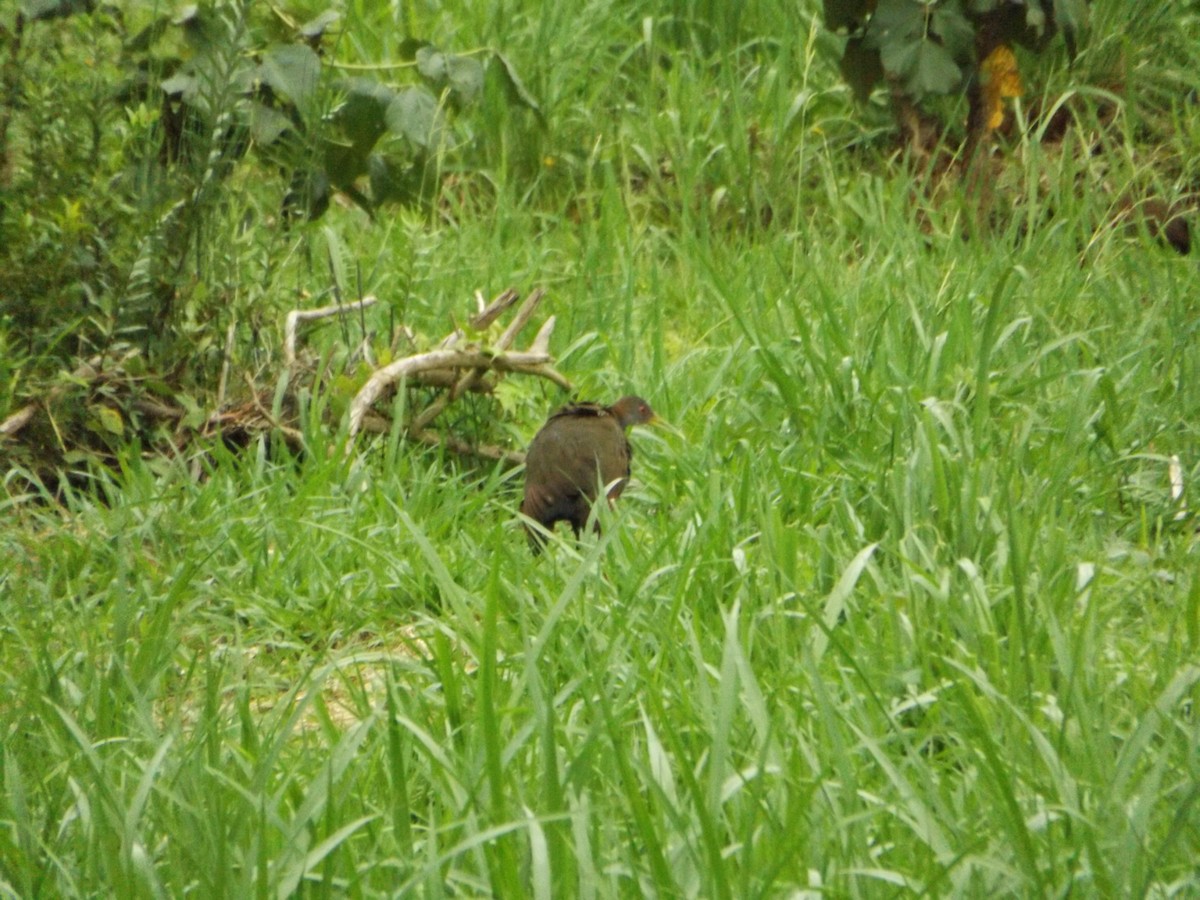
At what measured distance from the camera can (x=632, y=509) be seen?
12.7ft

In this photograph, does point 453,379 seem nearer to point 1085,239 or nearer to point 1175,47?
point 1085,239

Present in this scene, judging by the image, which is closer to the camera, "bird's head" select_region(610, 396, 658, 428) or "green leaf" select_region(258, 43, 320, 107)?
"bird's head" select_region(610, 396, 658, 428)

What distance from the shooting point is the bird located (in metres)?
3.90

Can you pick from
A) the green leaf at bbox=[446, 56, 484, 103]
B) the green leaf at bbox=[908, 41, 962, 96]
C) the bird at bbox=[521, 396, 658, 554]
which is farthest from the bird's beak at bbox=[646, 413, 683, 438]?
the green leaf at bbox=[908, 41, 962, 96]

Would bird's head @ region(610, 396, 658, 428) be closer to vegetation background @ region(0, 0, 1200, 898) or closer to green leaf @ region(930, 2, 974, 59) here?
vegetation background @ region(0, 0, 1200, 898)

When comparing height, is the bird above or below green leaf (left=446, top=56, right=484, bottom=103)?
below

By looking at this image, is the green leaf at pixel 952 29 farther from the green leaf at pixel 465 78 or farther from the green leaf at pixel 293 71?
the green leaf at pixel 293 71

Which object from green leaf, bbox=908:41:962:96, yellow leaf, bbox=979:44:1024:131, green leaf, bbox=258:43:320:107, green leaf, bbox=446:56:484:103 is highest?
green leaf, bbox=258:43:320:107

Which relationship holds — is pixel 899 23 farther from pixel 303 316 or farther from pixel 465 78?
pixel 303 316

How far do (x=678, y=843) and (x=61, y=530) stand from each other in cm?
211

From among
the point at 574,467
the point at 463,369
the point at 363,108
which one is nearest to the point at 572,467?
the point at 574,467

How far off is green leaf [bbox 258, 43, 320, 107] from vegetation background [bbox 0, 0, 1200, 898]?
10 cm

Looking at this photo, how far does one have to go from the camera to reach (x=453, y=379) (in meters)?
4.49

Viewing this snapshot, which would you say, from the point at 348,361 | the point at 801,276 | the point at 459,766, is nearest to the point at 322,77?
the point at 348,361
